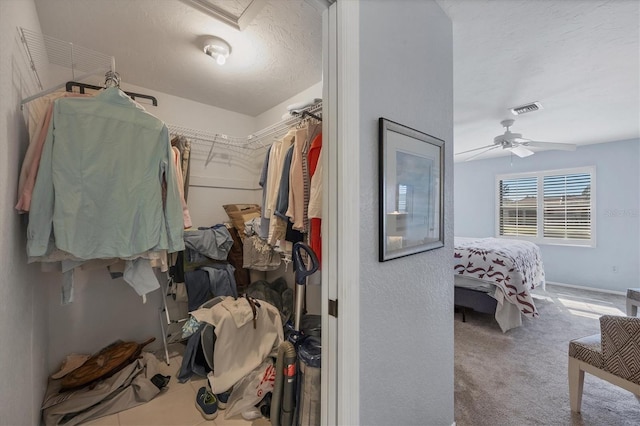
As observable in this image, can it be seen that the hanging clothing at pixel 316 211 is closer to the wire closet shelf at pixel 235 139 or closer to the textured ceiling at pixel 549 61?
the wire closet shelf at pixel 235 139

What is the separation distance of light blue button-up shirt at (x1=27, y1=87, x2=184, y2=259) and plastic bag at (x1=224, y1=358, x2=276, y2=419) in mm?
1015

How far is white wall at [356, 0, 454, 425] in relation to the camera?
3.39ft

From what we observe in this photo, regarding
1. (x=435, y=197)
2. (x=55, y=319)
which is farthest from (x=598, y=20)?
(x=55, y=319)

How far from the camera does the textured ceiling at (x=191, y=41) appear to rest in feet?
4.78

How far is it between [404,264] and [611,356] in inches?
56.7

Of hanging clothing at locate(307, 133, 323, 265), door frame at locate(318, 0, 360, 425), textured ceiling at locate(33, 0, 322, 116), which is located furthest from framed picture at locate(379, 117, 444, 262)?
textured ceiling at locate(33, 0, 322, 116)

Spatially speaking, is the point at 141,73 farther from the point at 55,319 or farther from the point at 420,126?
the point at 420,126

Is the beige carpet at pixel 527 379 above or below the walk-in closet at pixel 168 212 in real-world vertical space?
below

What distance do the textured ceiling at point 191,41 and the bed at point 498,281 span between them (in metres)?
2.63

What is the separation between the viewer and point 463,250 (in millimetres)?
3223

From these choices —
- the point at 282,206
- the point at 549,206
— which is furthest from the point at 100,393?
the point at 549,206

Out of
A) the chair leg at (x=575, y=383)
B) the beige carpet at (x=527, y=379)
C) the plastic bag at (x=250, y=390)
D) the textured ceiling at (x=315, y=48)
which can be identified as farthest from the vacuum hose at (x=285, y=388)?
the chair leg at (x=575, y=383)

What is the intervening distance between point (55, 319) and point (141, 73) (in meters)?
2.01

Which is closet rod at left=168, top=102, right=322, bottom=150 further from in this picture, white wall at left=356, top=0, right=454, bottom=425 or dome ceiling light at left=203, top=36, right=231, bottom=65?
white wall at left=356, top=0, right=454, bottom=425
